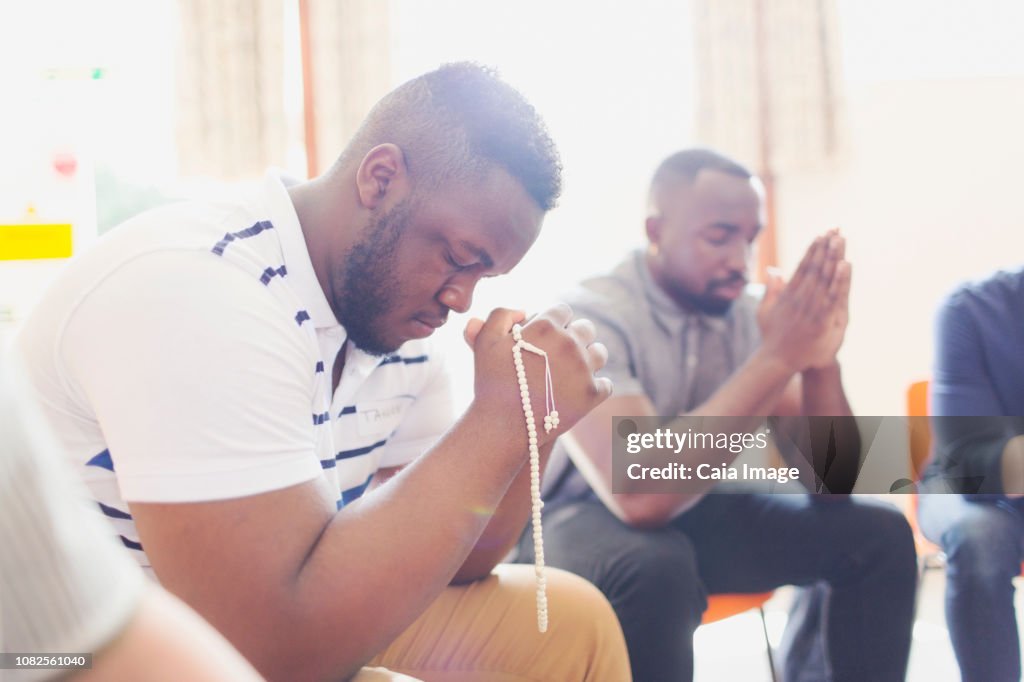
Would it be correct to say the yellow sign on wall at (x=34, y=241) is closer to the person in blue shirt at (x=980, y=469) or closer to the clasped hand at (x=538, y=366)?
the clasped hand at (x=538, y=366)

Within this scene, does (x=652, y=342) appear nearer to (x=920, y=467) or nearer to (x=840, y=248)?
(x=840, y=248)

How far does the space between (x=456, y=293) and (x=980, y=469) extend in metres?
0.87

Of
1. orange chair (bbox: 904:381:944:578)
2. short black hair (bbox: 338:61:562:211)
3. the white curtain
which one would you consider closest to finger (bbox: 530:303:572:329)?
short black hair (bbox: 338:61:562:211)

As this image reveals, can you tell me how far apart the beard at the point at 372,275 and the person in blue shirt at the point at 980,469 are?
89 cm

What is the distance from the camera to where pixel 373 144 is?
0.82m

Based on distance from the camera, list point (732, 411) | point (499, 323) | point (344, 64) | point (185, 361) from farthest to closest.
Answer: point (344, 64) < point (732, 411) < point (499, 323) < point (185, 361)

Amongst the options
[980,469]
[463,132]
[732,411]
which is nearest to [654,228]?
[732,411]

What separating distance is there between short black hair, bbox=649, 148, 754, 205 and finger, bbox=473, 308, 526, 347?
0.81 metres

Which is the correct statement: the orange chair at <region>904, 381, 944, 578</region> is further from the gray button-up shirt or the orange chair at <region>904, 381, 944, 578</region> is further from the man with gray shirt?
the gray button-up shirt

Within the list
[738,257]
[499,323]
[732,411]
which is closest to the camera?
[499,323]

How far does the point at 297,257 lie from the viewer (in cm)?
74

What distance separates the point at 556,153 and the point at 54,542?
0.64 meters

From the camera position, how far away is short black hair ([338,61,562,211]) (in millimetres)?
784

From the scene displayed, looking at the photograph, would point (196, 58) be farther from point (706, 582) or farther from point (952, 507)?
point (952, 507)
